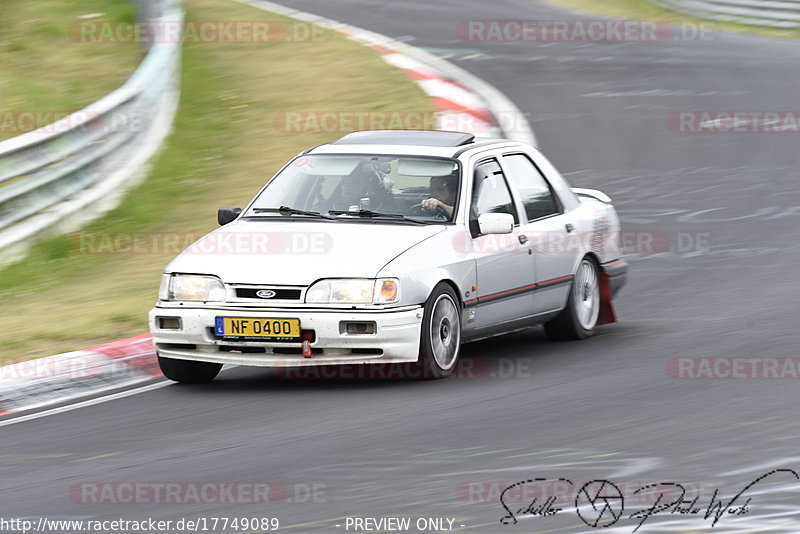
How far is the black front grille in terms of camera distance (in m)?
8.16

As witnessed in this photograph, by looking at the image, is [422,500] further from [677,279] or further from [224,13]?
[224,13]

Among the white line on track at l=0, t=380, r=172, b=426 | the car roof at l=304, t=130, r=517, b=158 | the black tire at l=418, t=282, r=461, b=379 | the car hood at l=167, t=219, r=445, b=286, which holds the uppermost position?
the car roof at l=304, t=130, r=517, b=158

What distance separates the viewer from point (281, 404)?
797 cm

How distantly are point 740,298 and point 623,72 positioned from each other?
451 inches

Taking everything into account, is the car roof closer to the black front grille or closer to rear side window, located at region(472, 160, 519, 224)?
rear side window, located at region(472, 160, 519, 224)

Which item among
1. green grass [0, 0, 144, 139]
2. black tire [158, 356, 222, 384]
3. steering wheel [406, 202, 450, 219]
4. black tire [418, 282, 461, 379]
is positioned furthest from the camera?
green grass [0, 0, 144, 139]

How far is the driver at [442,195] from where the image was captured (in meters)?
8.97

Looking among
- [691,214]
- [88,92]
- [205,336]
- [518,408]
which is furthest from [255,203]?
[88,92]

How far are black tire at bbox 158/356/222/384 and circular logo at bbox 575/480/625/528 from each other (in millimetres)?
3386

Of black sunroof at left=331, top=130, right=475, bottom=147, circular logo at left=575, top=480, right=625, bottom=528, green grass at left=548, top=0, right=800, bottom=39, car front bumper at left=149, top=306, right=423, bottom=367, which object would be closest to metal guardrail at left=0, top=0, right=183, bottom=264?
black sunroof at left=331, top=130, right=475, bottom=147

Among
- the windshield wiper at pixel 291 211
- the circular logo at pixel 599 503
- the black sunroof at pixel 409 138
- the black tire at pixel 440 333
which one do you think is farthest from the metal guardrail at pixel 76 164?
the circular logo at pixel 599 503

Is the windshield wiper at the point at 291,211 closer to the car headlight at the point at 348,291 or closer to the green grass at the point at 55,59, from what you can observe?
the car headlight at the point at 348,291

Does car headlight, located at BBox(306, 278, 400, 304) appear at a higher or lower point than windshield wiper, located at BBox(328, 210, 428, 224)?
lower

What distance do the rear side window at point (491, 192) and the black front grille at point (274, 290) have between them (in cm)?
153
